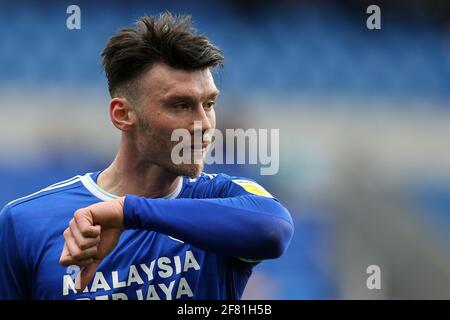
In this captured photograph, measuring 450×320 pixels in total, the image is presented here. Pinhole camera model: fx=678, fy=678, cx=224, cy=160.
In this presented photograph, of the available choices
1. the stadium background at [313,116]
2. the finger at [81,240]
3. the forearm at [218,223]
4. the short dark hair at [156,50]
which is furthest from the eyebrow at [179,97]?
the stadium background at [313,116]

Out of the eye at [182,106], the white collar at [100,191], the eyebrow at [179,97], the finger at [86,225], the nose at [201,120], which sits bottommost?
the finger at [86,225]

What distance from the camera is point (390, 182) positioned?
582cm

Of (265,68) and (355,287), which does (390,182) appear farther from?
(265,68)

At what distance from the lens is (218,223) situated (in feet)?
6.46

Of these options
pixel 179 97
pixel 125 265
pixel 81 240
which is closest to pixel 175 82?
pixel 179 97

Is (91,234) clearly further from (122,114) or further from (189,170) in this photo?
(122,114)

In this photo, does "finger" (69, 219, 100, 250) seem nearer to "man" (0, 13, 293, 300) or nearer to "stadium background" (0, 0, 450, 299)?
"man" (0, 13, 293, 300)

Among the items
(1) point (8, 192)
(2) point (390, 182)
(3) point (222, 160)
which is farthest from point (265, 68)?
(1) point (8, 192)

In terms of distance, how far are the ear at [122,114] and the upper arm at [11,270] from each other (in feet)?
1.77

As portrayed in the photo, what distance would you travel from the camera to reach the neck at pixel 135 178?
243 centimetres

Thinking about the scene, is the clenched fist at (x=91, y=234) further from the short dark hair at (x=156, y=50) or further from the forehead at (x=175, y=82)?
the short dark hair at (x=156, y=50)

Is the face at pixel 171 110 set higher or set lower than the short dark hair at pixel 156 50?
lower

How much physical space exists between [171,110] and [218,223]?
0.54 meters
